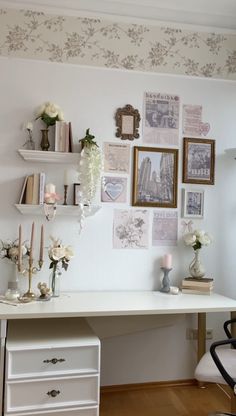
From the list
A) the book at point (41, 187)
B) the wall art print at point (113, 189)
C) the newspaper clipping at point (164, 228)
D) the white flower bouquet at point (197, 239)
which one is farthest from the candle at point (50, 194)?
the white flower bouquet at point (197, 239)

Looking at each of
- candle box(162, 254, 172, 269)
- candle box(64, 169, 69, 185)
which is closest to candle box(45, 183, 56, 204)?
candle box(64, 169, 69, 185)

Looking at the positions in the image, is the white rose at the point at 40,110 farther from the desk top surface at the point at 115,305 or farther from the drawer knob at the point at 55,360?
the drawer knob at the point at 55,360

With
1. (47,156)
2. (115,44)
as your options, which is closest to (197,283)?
(47,156)

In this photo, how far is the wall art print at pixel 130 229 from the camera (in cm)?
285

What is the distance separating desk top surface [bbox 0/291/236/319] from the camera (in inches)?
83.6

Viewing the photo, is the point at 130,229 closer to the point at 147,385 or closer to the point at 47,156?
the point at 47,156

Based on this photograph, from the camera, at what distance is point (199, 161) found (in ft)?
9.86

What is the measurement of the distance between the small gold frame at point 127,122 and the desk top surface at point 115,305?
1167mm

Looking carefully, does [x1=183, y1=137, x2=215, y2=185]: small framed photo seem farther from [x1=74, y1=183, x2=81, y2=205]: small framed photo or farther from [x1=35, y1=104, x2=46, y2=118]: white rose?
[x1=35, y1=104, x2=46, y2=118]: white rose

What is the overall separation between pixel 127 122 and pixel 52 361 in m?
1.73

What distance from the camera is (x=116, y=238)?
9.34ft

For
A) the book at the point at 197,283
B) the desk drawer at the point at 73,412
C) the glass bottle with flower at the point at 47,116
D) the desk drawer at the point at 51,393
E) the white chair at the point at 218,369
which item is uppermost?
the glass bottle with flower at the point at 47,116

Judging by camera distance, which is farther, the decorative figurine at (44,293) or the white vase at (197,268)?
the white vase at (197,268)

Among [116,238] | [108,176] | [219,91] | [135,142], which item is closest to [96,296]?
[116,238]
